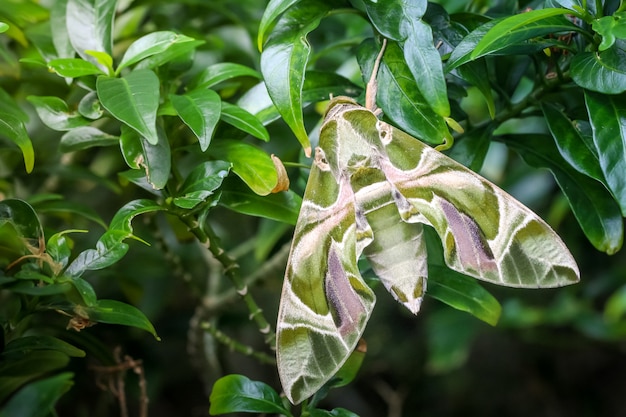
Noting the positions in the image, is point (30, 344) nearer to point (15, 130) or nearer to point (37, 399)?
point (37, 399)

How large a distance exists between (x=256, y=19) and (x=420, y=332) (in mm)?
1356

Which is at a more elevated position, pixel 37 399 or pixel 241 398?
pixel 241 398

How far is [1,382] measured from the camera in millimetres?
1021

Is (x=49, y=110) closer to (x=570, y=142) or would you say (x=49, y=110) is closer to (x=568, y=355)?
(x=570, y=142)

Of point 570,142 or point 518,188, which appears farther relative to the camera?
point 518,188

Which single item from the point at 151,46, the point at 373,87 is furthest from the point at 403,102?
the point at 151,46

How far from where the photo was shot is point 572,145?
0.88m

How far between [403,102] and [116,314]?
478 mm

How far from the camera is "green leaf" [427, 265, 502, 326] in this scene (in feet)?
3.02

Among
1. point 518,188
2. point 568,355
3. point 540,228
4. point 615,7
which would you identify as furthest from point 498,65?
point 568,355

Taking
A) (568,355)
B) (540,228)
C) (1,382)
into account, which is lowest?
(568,355)

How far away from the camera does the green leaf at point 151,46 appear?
0.88m

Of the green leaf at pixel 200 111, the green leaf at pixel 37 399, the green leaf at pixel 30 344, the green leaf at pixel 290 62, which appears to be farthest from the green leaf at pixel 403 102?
the green leaf at pixel 37 399

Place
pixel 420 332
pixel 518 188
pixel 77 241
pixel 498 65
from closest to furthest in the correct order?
pixel 498 65, pixel 77 241, pixel 518 188, pixel 420 332
